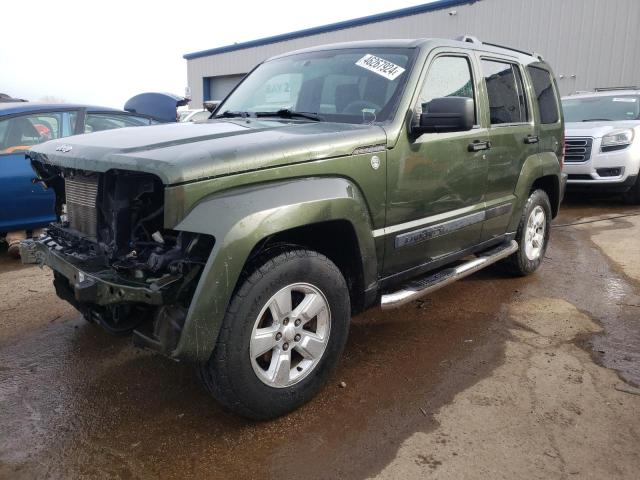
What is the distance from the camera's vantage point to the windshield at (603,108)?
9.27m

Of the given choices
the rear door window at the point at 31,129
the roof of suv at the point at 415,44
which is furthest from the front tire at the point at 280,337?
the rear door window at the point at 31,129

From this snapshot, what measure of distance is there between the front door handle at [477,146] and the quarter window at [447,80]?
0.36 metres

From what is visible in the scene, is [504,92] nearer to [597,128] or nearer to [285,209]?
[285,209]

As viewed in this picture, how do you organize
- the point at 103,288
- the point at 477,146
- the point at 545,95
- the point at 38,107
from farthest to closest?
1. the point at 38,107
2. the point at 545,95
3. the point at 477,146
4. the point at 103,288

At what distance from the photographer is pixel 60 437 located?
263 centimetres

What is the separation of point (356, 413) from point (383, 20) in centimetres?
1783

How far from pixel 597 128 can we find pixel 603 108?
1102mm

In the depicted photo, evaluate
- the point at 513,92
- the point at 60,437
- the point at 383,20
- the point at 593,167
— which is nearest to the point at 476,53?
the point at 513,92

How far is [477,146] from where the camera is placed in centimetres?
376

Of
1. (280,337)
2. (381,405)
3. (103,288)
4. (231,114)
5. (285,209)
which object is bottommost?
(381,405)

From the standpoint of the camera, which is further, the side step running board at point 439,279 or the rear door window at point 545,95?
the rear door window at point 545,95

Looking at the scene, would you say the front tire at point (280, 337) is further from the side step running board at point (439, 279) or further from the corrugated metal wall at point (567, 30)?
the corrugated metal wall at point (567, 30)

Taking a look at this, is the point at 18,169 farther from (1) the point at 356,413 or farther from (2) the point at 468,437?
(2) the point at 468,437

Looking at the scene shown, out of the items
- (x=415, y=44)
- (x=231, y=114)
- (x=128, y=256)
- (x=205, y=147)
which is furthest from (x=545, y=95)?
(x=128, y=256)
